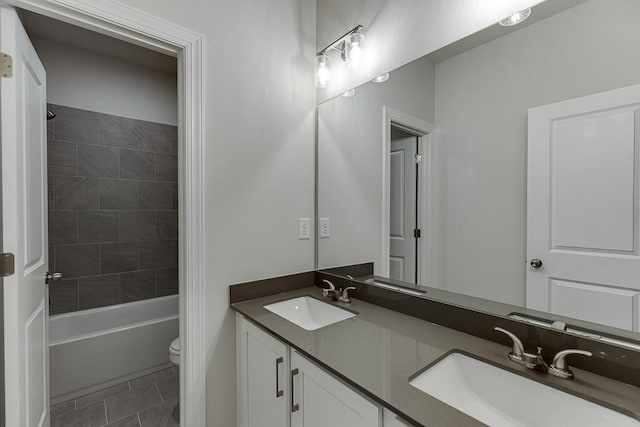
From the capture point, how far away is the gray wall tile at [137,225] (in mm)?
2631

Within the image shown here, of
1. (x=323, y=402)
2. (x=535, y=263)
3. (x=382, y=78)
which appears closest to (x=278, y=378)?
(x=323, y=402)

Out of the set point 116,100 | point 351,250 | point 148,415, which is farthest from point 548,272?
point 116,100

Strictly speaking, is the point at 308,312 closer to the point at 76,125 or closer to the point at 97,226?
the point at 97,226

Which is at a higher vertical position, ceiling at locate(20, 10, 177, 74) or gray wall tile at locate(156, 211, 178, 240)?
ceiling at locate(20, 10, 177, 74)

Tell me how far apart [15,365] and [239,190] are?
106 centimetres

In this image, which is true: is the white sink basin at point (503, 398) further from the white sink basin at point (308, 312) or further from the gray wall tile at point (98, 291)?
the gray wall tile at point (98, 291)

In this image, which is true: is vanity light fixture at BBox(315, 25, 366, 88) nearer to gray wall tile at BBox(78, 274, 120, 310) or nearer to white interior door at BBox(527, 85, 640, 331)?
white interior door at BBox(527, 85, 640, 331)

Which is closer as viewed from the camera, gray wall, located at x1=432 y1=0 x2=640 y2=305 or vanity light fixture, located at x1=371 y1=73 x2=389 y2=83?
gray wall, located at x1=432 y1=0 x2=640 y2=305

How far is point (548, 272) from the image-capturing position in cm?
95

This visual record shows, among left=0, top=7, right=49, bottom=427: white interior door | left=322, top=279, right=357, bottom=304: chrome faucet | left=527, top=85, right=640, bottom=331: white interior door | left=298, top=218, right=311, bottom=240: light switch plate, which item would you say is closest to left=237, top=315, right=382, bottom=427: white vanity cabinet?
left=322, top=279, right=357, bottom=304: chrome faucet

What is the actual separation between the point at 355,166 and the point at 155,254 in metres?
2.19

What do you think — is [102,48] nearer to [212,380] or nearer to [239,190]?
[239,190]

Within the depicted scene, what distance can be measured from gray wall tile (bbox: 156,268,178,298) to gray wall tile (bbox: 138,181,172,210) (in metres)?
0.61

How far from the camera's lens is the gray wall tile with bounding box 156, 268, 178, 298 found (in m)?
2.82
